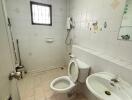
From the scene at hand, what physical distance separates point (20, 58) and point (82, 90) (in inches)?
72.8

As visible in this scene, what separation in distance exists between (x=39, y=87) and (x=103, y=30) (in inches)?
74.8

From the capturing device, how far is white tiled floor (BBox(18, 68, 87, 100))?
69.5 inches

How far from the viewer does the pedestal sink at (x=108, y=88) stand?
871 millimetres

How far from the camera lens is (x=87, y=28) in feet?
6.06

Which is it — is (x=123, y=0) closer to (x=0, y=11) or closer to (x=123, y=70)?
(x=123, y=70)

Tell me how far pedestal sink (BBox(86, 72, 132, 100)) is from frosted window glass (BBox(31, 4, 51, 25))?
2.04 m

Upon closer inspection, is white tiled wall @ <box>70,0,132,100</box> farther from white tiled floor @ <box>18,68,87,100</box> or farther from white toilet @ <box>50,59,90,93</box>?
white tiled floor @ <box>18,68,87,100</box>

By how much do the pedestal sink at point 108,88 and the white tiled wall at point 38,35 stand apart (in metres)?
1.84

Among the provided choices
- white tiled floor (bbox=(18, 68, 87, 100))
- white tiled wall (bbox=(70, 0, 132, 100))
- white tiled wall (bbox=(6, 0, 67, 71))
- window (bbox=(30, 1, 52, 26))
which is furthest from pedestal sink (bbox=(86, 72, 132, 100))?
window (bbox=(30, 1, 52, 26))

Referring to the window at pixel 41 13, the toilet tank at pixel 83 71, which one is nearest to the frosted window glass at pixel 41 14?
the window at pixel 41 13

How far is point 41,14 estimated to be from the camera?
2.40 metres

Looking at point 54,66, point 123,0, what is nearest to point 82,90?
point 54,66

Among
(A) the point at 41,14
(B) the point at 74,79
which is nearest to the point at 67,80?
(B) the point at 74,79

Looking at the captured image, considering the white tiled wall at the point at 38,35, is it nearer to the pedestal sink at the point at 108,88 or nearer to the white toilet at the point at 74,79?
the white toilet at the point at 74,79
